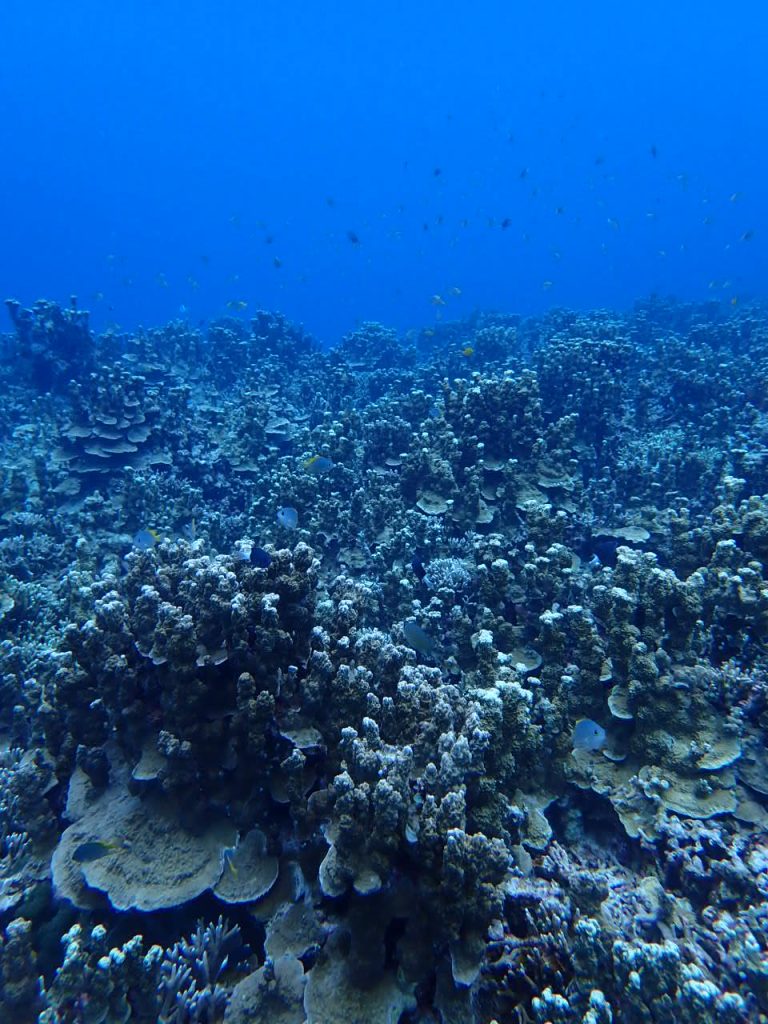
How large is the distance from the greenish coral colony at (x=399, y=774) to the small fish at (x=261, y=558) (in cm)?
3

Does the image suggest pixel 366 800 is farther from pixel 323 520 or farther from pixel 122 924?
pixel 323 520

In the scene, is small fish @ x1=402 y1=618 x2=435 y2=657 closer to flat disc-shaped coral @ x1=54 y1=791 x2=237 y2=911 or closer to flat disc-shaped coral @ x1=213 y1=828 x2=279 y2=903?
flat disc-shaped coral @ x1=213 y1=828 x2=279 y2=903

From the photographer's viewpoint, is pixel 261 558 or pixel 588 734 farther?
pixel 261 558

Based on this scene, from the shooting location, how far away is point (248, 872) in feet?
13.9

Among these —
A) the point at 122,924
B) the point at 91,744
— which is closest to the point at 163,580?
the point at 91,744

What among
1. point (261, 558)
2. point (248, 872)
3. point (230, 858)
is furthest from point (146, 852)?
point (261, 558)

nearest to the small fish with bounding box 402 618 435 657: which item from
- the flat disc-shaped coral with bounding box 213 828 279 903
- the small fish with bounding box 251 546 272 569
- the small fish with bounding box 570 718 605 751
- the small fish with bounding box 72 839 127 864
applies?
the small fish with bounding box 251 546 272 569

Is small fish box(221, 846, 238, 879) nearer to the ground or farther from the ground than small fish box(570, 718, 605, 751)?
→ nearer to the ground

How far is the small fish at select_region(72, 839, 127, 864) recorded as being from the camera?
418 cm

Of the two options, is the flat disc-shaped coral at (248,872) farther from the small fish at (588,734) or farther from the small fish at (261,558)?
the small fish at (588,734)

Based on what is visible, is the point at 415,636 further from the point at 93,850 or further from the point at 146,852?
the point at 93,850

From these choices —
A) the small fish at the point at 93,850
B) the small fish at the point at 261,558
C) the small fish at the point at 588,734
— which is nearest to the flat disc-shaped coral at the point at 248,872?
the small fish at the point at 93,850

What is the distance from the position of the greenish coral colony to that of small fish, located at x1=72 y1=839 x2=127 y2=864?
20 mm

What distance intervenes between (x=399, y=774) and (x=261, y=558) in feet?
8.17
